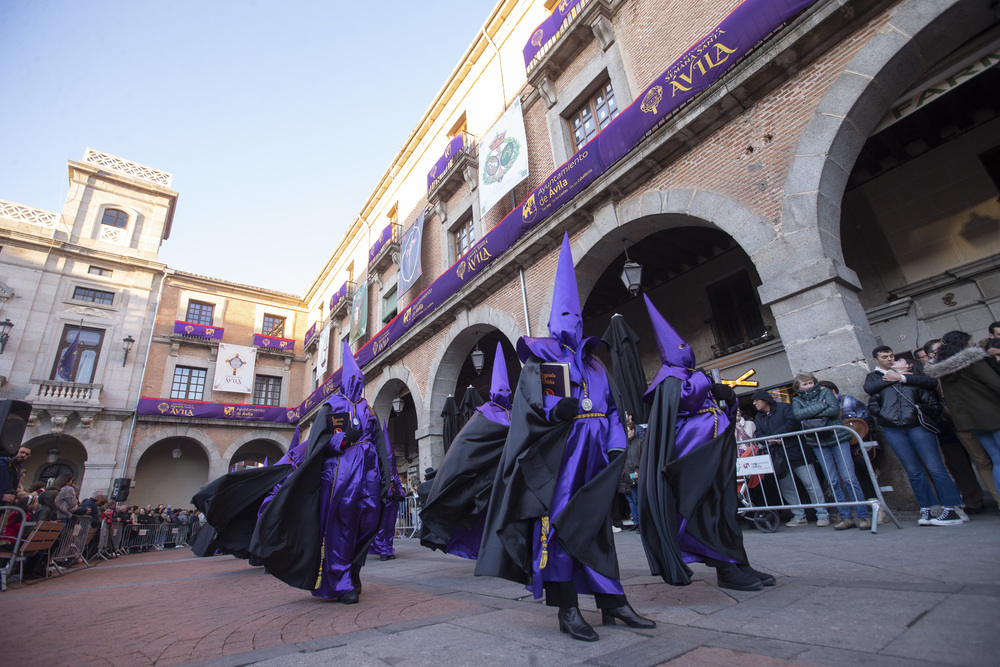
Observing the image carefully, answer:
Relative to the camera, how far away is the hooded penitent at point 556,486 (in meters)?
2.52

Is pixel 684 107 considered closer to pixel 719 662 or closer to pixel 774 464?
pixel 774 464

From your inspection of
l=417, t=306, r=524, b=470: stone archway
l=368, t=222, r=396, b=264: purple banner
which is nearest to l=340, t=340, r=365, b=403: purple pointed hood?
l=417, t=306, r=524, b=470: stone archway

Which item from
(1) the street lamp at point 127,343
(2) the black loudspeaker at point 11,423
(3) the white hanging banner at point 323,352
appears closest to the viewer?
(2) the black loudspeaker at point 11,423

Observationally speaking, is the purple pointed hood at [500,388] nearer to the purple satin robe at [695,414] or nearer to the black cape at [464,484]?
the black cape at [464,484]

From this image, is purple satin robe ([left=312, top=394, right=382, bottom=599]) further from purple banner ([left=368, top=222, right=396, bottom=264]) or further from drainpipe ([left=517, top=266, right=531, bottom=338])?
purple banner ([left=368, top=222, right=396, bottom=264])

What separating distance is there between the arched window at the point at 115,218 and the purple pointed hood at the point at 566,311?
29775mm

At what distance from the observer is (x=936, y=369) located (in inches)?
182

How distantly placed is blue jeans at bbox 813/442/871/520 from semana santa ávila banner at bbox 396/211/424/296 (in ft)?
40.9

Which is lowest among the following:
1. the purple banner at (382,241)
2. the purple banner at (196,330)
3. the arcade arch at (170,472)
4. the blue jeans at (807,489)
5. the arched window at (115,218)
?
the blue jeans at (807,489)

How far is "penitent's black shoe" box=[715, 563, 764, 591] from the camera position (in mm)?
2902

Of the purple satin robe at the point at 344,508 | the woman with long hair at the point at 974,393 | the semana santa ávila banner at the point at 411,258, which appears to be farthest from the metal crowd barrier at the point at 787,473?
the semana santa ávila banner at the point at 411,258

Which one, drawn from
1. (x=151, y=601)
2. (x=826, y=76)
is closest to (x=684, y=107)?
(x=826, y=76)

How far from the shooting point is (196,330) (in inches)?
998

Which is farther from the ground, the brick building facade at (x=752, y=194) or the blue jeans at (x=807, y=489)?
the brick building facade at (x=752, y=194)
